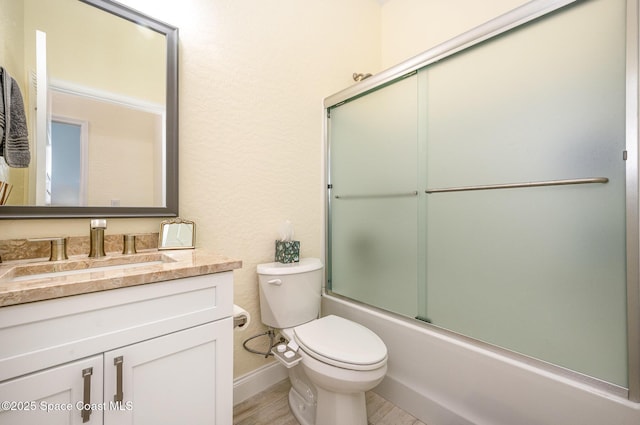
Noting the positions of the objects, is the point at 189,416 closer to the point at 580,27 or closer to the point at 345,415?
the point at 345,415

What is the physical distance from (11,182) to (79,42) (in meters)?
0.59

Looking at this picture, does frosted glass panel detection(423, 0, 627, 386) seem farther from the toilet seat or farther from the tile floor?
the tile floor

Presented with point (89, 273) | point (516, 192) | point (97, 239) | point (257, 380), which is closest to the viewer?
point (89, 273)

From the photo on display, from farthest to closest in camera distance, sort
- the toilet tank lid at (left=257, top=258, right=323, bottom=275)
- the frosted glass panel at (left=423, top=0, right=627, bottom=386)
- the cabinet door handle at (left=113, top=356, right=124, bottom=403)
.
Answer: the toilet tank lid at (left=257, top=258, right=323, bottom=275)
the frosted glass panel at (left=423, top=0, right=627, bottom=386)
the cabinet door handle at (left=113, top=356, right=124, bottom=403)

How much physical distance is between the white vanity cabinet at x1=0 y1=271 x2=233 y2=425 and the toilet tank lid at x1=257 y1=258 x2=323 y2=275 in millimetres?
522

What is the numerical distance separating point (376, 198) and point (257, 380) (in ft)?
4.20

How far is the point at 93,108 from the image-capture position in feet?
3.56

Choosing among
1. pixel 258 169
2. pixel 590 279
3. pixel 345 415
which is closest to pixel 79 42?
pixel 258 169

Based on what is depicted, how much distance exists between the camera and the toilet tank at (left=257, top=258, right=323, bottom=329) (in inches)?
57.2

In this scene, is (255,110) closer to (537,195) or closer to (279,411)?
(537,195)

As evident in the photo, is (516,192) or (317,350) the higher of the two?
→ (516,192)

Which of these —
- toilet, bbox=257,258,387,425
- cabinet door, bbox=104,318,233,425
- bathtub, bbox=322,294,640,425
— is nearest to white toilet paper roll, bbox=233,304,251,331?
cabinet door, bbox=104,318,233,425

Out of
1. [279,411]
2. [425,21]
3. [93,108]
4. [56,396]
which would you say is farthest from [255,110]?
[279,411]

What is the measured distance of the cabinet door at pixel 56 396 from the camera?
0.59 meters
